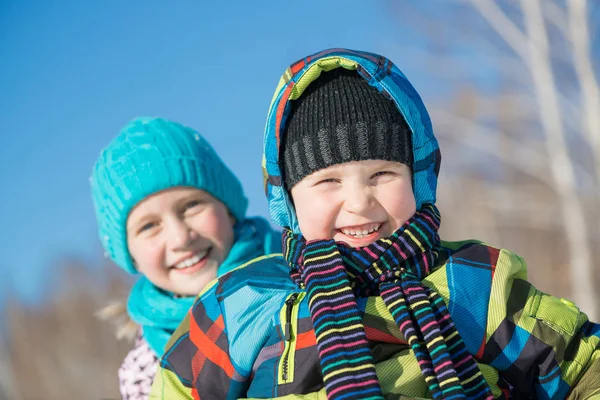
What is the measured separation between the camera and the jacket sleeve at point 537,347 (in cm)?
183

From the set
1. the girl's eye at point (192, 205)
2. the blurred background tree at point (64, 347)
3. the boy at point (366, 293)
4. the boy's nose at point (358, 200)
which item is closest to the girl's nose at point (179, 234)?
the girl's eye at point (192, 205)

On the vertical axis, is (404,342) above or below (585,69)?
below

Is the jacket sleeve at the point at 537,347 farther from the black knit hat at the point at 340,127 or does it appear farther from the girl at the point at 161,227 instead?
the girl at the point at 161,227

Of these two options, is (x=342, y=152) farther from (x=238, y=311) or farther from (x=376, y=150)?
(x=238, y=311)

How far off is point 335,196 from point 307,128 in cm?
23

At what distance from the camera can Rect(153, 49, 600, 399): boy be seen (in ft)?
5.80

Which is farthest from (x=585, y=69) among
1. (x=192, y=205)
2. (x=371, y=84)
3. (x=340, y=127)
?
(x=340, y=127)

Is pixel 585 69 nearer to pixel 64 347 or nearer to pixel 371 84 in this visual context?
pixel 371 84

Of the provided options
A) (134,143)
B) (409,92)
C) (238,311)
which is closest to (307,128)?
(409,92)

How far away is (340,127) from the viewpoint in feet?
6.34

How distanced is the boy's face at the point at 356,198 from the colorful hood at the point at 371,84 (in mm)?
90

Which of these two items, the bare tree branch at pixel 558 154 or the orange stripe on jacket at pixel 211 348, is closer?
the orange stripe on jacket at pixel 211 348

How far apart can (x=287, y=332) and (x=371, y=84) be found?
0.75 meters

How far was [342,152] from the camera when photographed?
190cm
